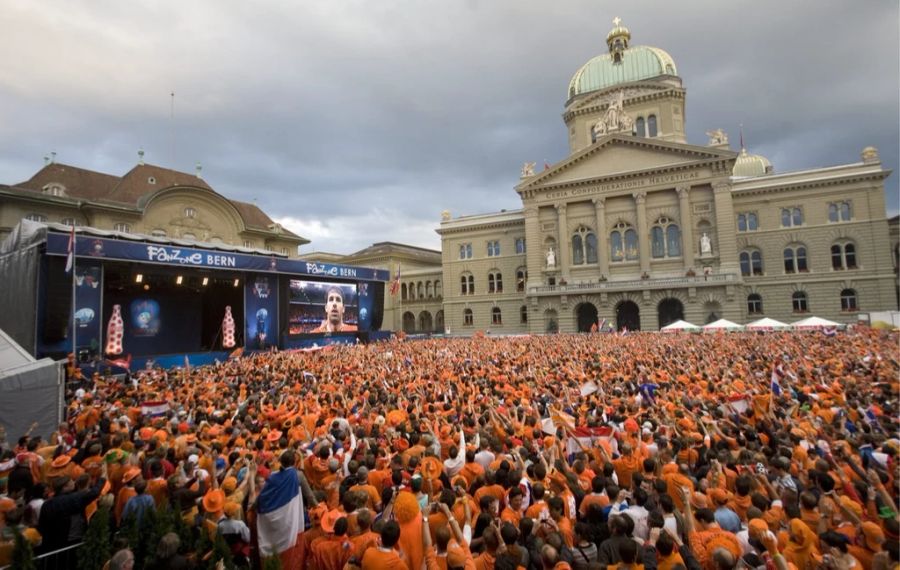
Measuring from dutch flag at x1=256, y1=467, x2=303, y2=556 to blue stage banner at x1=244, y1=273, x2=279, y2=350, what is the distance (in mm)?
25959

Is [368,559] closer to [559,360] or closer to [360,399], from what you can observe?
[360,399]

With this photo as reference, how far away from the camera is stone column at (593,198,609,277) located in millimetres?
45219

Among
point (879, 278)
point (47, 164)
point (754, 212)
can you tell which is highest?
point (47, 164)

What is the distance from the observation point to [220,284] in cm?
3103

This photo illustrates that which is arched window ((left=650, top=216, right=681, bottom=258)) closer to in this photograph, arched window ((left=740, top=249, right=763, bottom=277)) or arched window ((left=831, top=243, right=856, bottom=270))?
arched window ((left=740, top=249, right=763, bottom=277))

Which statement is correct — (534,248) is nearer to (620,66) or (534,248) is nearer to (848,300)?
(620,66)

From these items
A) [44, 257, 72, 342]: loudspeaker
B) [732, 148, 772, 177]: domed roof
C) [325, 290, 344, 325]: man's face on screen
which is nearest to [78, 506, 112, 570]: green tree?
[44, 257, 72, 342]: loudspeaker

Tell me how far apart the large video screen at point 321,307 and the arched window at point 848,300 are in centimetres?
4273

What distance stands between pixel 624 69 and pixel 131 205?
54949mm

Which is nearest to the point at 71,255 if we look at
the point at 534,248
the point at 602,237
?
the point at 534,248

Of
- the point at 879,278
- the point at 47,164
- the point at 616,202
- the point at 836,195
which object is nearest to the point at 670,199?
the point at 616,202

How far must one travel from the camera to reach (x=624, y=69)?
174ft

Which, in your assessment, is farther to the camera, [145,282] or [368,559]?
[145,282]

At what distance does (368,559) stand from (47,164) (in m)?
53.3
